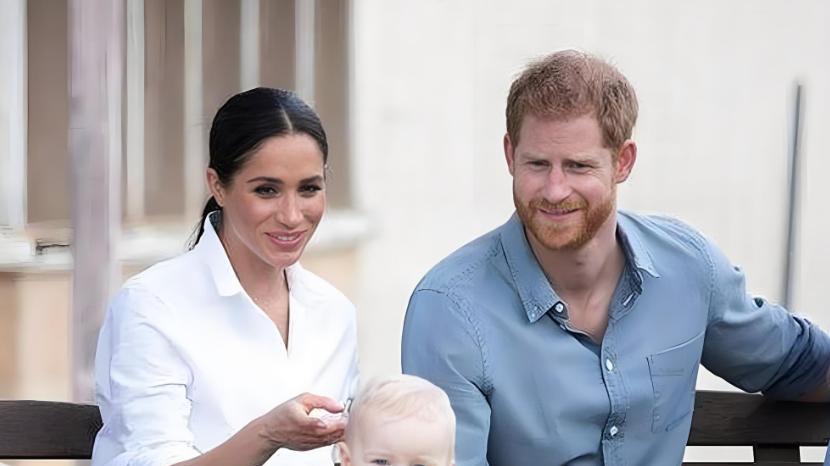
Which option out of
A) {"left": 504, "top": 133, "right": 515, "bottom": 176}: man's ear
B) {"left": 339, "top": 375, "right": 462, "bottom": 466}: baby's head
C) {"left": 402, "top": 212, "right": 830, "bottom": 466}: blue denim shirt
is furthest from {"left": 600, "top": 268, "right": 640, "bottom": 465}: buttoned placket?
{"left": 339, "top": 375, "right": 462, "bottom": 466}: baby's head

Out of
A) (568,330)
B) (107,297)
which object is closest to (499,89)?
(107,297)

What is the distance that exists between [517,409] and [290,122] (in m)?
0.64

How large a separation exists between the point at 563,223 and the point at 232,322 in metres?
0.61

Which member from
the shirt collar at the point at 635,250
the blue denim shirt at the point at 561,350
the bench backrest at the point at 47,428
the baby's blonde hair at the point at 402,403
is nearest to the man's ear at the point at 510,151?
the blue denim shirt at the point at 561,350

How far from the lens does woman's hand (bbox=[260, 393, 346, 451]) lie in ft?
8.79

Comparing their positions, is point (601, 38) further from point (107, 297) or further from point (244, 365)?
point (244, 365)

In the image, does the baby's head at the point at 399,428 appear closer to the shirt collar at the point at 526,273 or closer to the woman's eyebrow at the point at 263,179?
the shirt collar at the point at 526,273

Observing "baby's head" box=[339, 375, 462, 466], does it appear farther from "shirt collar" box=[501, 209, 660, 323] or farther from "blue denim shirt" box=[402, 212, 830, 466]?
"shirt collar" box=[501, 209, 660, 323]

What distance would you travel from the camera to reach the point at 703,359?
11.1ft

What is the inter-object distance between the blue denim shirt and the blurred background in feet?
4.56

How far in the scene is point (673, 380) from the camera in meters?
3.16

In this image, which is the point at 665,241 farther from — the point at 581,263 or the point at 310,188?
the point at 310,188

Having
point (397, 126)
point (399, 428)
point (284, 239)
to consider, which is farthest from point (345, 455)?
point (397, 126)

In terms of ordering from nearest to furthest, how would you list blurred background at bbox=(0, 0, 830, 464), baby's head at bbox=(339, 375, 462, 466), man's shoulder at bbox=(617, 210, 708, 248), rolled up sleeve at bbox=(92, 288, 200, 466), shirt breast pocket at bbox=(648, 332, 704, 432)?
1. baby's head at bbox=(339, 375, 462, 466)
2. rolled up sleeve at bbox=(92, 288, 200, 466)
3. shirt breast pocket at bbox=(648, 332, 704, 432)
4. man's shoulder at bbox=(617, 210, 708, 248)
5. blurred background at bbox=(0, 0, 830, 464)
